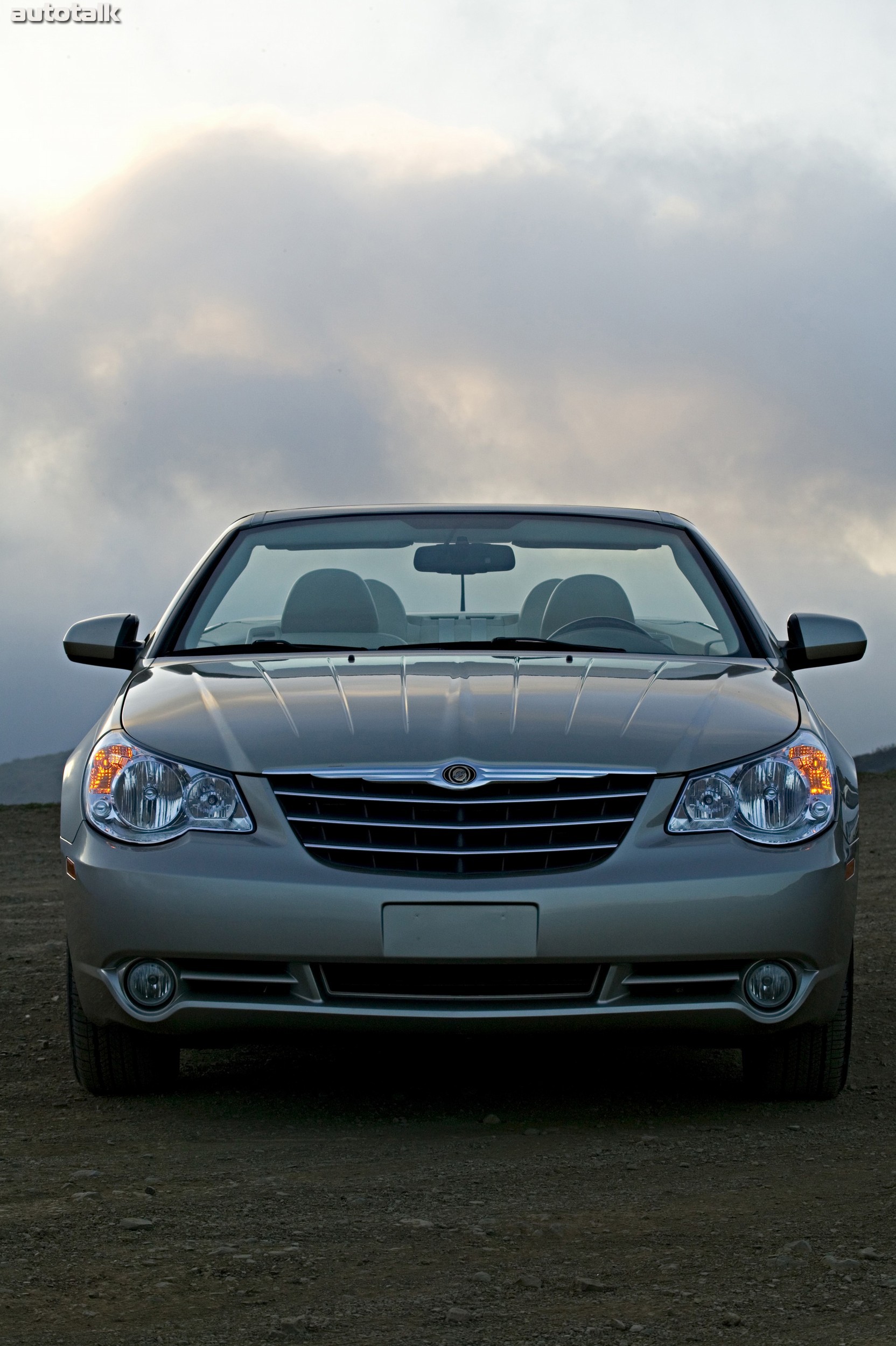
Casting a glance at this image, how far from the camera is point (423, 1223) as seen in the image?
312cm

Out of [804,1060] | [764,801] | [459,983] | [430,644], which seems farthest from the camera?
[430,644]

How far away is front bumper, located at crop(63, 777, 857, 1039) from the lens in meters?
3.69

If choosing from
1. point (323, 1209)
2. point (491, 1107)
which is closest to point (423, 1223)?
point (323, 1209)

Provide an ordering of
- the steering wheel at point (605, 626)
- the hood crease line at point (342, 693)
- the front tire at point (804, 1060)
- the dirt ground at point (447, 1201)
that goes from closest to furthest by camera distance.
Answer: the dirt ground at point (447, 1201), the hood crease line at point (342, 693), the front tire at point (804, 1060), the steering wheel at point (605, 626)

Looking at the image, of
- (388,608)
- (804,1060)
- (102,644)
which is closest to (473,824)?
(804,1060)

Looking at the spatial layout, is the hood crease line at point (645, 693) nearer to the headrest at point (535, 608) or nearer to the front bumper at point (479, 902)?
the front bumper at point (479, 902)

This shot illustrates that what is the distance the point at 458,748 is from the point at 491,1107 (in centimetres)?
96

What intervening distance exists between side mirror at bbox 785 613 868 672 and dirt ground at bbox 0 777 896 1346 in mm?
1231

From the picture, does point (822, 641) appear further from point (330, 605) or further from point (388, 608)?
point (330, 605)

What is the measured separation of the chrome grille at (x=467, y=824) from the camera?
3744 mm

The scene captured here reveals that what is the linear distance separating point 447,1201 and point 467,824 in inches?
33.5

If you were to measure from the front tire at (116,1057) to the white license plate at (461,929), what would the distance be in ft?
2.66

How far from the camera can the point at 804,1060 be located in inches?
163

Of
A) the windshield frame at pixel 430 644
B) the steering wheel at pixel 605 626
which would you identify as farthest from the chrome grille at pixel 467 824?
the steering wheel at pixel 605 626
